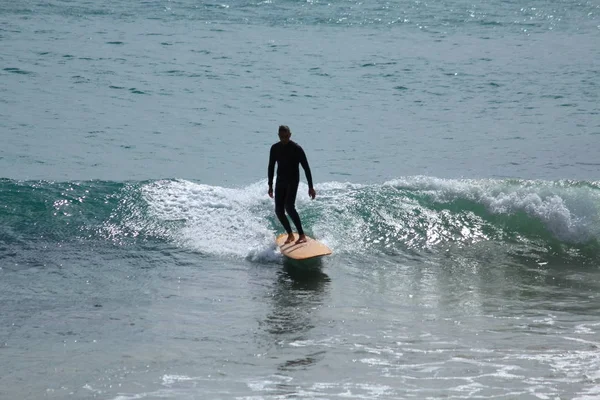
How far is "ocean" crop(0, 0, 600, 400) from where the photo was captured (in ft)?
24.1

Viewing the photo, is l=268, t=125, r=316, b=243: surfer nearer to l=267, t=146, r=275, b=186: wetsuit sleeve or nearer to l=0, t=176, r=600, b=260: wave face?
l=267, t=146, r=275, b=186: wetsuit sleeve

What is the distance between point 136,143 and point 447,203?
874 centimetres

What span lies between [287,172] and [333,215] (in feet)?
7.98

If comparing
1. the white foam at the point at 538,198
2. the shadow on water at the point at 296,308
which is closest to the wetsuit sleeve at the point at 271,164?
the shadow on water at the point at 296,308

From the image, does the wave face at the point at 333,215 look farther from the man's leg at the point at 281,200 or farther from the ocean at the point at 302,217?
the man's leg at the point at 281,200

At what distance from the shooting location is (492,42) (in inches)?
1244

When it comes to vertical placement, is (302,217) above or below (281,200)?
below

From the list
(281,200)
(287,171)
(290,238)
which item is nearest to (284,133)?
(287,171)

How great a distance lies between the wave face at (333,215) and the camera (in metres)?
12.0

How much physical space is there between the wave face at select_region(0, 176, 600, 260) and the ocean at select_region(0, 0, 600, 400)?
4 cm

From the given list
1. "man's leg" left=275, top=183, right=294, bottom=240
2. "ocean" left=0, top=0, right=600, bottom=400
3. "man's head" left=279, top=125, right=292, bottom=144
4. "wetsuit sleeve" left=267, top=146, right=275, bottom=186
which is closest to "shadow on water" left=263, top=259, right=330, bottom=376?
"ocean" left=0, top=0, right=600, bottom=400

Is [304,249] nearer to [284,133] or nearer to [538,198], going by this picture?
[284,133]

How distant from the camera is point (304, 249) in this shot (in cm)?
1091

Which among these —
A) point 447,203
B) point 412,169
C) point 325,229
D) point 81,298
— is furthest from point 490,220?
point 81,298
